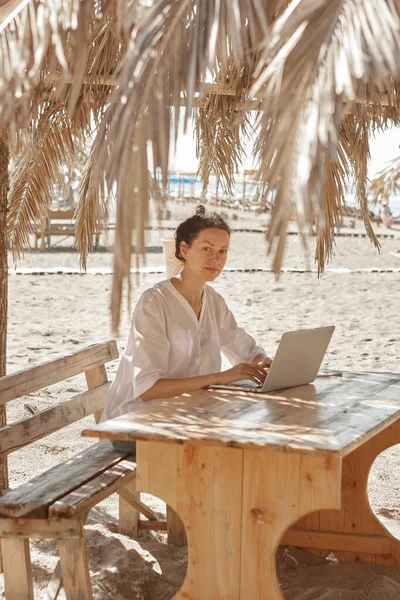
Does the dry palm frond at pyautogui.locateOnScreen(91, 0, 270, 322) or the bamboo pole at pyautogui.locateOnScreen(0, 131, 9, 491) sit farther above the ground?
Answer: the dry palm frond at pyautogui.locateOnScreen(91, 0, 270, 322)

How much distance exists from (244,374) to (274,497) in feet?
2.55

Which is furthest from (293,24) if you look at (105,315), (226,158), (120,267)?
(105,315)

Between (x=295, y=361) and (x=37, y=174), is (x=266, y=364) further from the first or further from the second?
(x=37, y=174)

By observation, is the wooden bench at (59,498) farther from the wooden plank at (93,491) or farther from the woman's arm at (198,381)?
the woman's arm at (198,381)

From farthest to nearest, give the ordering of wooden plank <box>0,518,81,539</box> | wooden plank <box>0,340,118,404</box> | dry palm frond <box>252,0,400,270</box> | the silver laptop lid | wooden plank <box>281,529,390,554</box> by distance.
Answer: wooden plank <box>281,529,390,554</box>
wooden plank <box>0,340,118,404</box>
the silver laptop lid
wooden plank <box>0,518,81,539</box>
dry palm frond <box>252,0,400,270</box>

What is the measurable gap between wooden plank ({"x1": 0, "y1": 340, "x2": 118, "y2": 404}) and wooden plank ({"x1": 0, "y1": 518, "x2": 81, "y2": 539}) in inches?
25.5

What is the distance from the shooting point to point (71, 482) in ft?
9.33

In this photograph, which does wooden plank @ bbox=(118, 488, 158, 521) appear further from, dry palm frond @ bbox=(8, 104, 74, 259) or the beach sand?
dry palm frond @ bbox=(8, 104, 74, 259)

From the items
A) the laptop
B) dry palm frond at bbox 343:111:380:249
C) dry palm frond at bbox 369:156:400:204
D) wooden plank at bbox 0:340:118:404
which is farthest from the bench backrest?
dry palm frond at bbox 369:156:400:204

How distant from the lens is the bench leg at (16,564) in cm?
264

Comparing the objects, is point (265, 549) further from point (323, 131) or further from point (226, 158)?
point (226, 158)

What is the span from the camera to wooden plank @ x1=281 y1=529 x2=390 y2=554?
338 centimetres

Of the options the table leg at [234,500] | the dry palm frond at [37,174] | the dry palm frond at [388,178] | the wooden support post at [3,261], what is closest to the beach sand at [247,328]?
the wooden support post at [3,261]

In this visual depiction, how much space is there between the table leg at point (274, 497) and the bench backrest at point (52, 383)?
953mm
